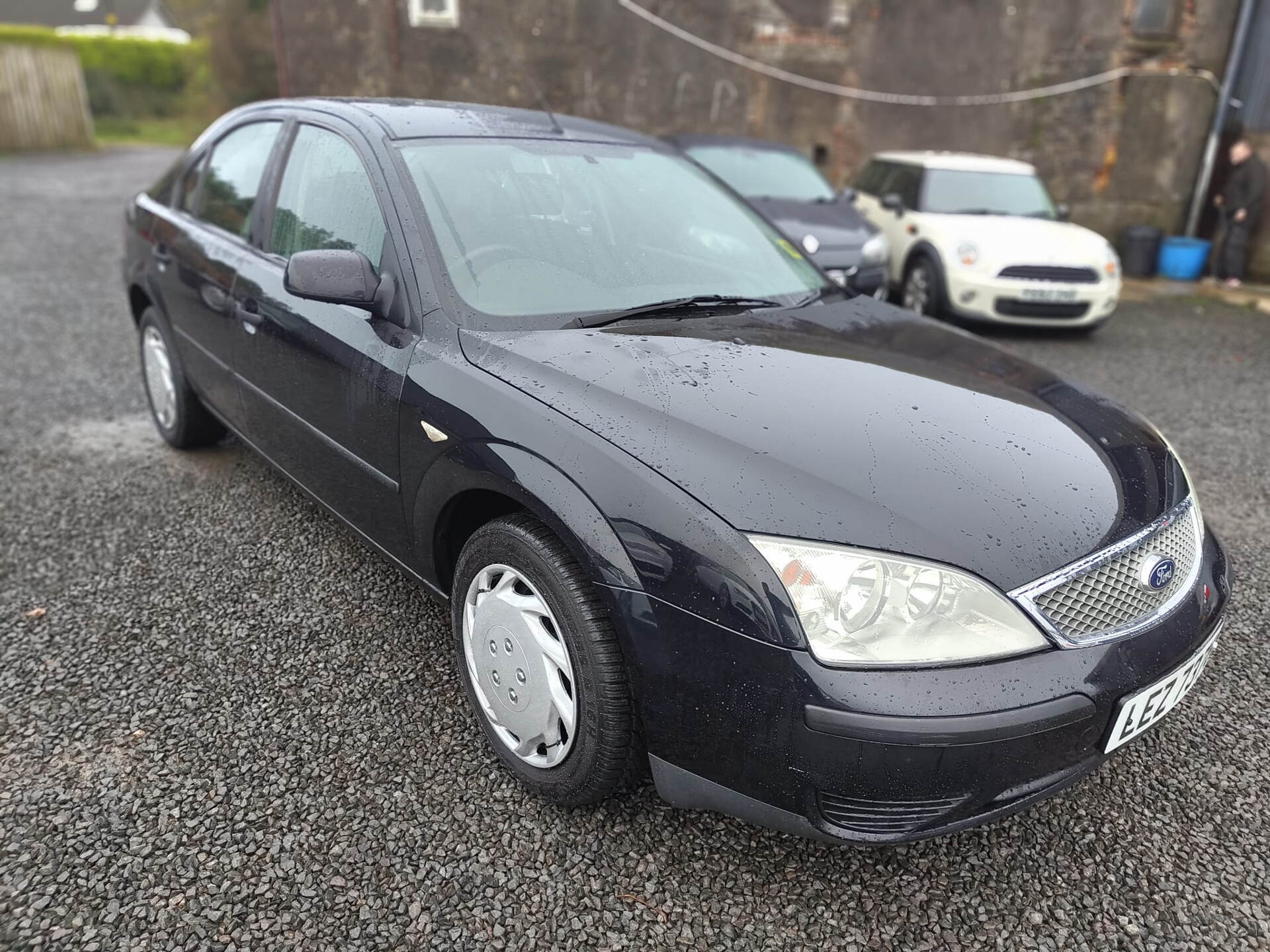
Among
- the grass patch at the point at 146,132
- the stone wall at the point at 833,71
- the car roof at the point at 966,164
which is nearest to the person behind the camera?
the car roof at the point at 966,164

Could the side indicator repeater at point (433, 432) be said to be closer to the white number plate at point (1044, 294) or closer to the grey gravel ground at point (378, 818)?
the grey gravel ground at point (378, 818)

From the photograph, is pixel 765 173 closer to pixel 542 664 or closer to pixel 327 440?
pixel 327 440

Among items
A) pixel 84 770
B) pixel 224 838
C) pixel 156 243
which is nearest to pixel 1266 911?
pixel 224 838

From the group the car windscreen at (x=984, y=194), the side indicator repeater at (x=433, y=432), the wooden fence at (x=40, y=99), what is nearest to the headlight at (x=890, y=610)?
the side indicator repeater at (x=433, y=432)

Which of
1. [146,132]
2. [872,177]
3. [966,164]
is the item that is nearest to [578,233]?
[966,164]

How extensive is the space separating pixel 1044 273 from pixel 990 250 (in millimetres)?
467

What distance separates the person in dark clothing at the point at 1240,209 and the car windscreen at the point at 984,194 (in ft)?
11.3

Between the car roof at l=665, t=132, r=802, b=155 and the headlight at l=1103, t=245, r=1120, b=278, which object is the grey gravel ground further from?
the car roof at l=665, t=132, r=802, b=155

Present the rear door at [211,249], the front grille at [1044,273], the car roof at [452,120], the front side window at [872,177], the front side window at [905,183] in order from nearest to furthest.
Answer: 1. the car roof at [452,120]
2. the rear door at [211,249]
3. the front grille at [1044,273]
4. the front side window at [905,183]
5. the front side window at [872,177]

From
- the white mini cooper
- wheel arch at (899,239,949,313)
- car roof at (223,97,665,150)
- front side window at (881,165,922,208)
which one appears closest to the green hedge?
front side window at (881,165,922,208)

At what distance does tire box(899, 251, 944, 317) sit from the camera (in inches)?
298

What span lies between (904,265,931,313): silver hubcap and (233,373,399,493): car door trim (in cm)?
613

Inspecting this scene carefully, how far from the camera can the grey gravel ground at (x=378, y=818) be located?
1.87 metres

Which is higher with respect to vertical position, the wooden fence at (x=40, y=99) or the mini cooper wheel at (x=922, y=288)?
the wooden fence at (x=40, y=99)
